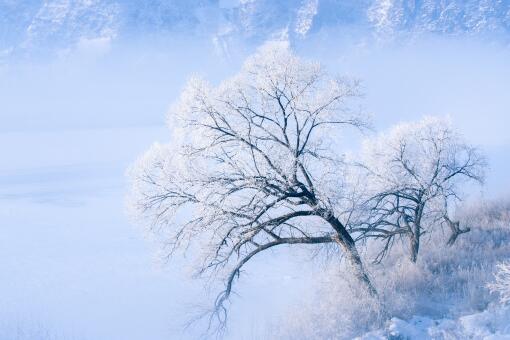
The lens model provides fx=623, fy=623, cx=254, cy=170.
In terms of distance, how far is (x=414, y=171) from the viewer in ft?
52.4

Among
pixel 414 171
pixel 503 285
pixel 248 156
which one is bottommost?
pixel 503 285

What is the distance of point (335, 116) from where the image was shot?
12914 millimetres

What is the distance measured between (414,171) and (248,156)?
17.3ft

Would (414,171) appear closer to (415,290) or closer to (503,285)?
(415,290)

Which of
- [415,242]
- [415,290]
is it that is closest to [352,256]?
[415,290]

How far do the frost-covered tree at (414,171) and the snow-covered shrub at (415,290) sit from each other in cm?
80

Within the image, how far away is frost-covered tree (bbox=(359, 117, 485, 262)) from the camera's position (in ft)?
51.2

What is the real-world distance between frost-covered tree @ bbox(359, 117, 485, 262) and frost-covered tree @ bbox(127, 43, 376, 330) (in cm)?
289

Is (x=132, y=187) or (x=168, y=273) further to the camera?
(x=168, y=273)

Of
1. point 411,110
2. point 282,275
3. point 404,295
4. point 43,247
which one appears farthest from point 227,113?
point 411,110

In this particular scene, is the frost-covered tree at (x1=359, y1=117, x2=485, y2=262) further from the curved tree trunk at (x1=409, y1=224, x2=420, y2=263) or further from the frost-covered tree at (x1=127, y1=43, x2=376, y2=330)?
the frost-covered tree at (x1=127, y1=43, x2=376, y2=330)

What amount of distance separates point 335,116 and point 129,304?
384 inches

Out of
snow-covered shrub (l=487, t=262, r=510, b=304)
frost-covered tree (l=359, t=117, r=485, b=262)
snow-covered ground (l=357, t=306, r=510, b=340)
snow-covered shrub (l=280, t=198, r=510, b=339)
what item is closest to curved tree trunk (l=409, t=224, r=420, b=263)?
frost-covered tree (l=359, t=117, r=485, b=262)

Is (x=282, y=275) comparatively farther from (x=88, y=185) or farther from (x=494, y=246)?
(x=88, y=185)
